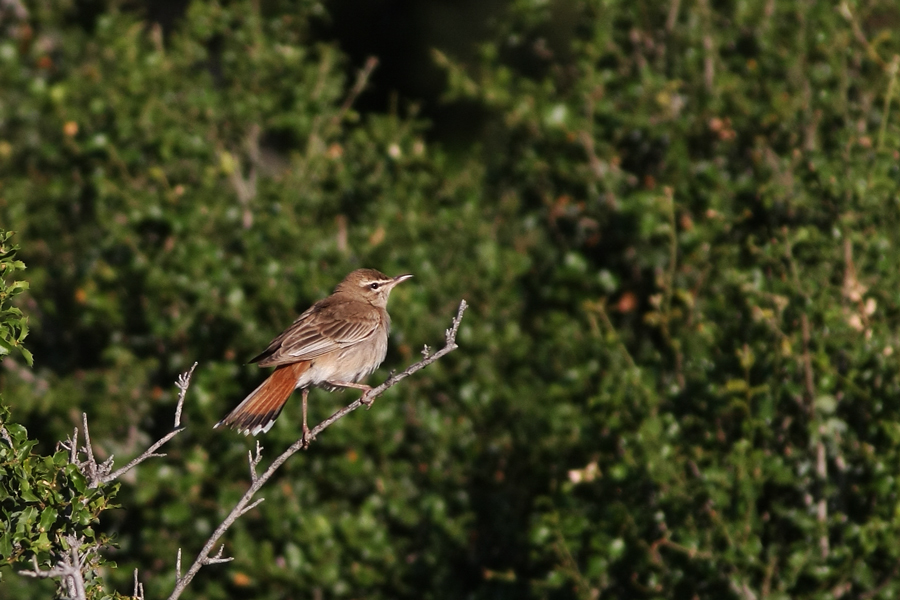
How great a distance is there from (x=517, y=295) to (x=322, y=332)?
202 cm

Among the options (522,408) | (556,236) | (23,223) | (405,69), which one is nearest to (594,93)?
(556,236)

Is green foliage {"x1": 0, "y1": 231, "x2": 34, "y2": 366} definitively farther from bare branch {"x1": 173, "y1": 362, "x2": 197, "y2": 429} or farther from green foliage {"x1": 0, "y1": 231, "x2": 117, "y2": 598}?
bare branch {"x1": 173, "y1": 362, "x2": 197, "y2": 429}

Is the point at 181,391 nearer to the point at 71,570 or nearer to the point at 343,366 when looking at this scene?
the point at 71,570

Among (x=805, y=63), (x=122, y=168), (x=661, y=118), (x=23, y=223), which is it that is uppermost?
(x=805, y=63)

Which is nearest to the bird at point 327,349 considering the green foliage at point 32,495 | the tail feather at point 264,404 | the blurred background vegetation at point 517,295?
the tail feather at point 264,404

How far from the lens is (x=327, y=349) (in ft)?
21.1

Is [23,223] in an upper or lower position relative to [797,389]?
lower

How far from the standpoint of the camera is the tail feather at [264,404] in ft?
19.5

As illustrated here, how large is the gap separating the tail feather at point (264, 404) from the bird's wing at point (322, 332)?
11cm

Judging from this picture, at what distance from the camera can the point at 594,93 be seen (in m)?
8.33

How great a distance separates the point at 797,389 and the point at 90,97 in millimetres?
5459

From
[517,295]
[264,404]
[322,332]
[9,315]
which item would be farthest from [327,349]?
[9,315]

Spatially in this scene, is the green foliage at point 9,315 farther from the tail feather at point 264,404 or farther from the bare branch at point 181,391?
the tail feather at point 264,404

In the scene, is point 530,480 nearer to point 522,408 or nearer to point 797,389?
point 522,408
